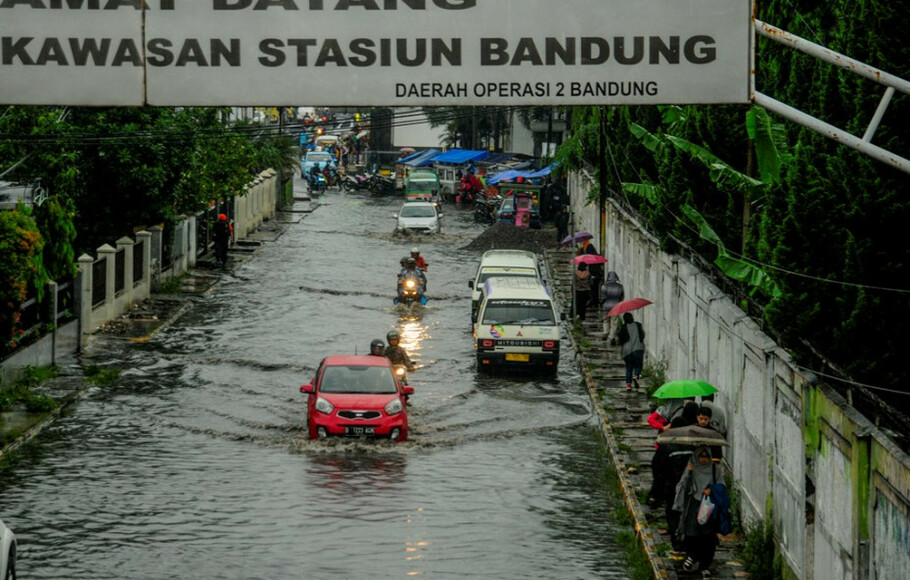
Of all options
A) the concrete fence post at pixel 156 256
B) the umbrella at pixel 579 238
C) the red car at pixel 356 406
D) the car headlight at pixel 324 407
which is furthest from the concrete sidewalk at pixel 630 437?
the concrete fence post at pixel 156 256

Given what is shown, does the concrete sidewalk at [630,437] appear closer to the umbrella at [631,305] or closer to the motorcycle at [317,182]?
the umbrella at [631,305]

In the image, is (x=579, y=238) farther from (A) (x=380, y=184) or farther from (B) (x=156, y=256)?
(A) (x=380, y=184)

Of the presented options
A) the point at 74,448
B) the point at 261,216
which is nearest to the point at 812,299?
the point at 74,448

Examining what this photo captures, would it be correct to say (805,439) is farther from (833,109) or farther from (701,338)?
(701,338)

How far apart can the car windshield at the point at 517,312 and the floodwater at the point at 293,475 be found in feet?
4.14

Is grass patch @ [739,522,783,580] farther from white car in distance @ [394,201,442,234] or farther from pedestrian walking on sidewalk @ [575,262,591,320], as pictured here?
white car in distance @ [394,201,442,234]

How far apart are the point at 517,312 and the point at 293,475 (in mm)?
10836

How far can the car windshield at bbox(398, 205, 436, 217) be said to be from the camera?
6231cm

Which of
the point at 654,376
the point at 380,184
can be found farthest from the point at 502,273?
the point at 380,184

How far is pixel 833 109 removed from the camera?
17.9 m

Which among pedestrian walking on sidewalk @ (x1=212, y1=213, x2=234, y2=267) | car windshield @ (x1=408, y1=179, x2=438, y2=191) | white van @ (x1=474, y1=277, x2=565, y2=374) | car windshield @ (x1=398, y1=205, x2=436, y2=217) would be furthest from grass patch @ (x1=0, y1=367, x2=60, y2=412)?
car windshield @ (x1=408, y1=179, x2=438, y2=191)

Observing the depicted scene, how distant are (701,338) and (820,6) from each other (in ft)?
17.7

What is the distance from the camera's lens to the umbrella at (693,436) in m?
17.9

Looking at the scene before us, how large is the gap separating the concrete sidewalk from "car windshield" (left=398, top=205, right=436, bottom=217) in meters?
19.3
